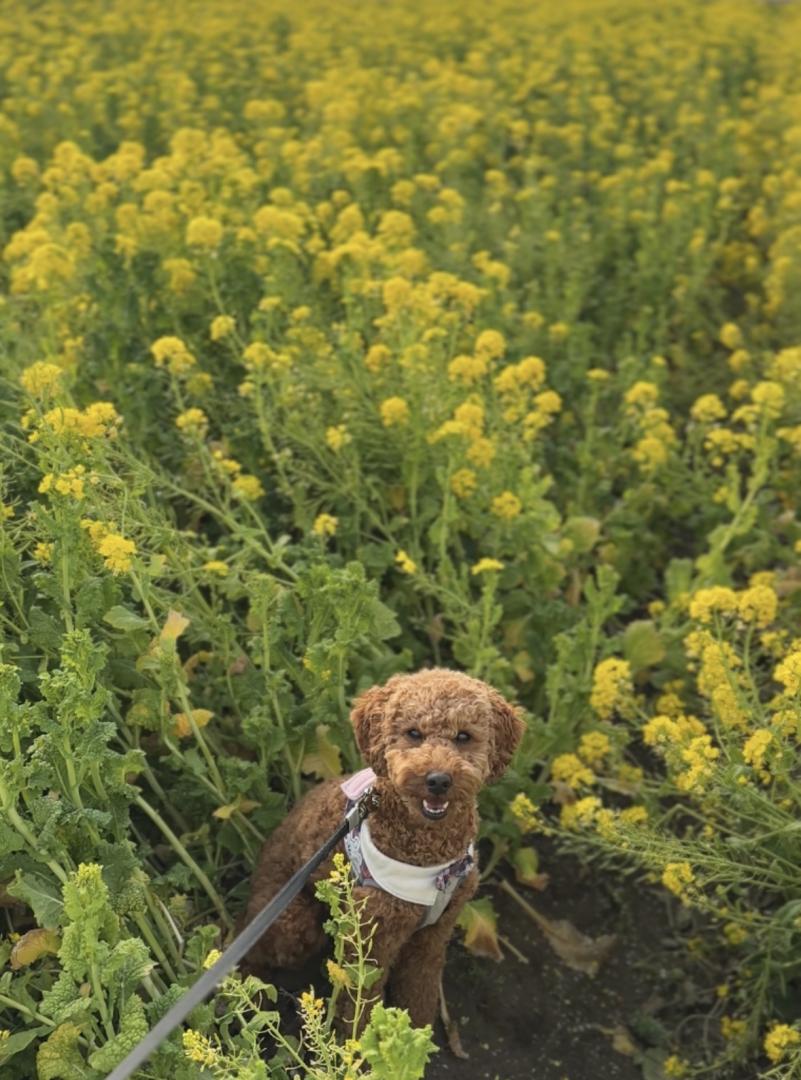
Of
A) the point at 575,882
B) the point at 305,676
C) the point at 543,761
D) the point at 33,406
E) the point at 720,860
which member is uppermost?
the point at 33,406

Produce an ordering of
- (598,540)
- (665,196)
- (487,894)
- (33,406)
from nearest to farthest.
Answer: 1. (33,406)
2. (487,894)
3. (598,540)
4. (665,196)

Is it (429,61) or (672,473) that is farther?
(429,61)

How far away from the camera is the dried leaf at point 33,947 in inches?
101

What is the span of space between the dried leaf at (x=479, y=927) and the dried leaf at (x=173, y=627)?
1160mm

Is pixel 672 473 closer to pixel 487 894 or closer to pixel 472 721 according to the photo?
pixel 487 894

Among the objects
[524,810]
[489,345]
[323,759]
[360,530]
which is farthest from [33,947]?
[489,345]

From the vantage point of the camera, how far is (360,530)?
13.8 feet

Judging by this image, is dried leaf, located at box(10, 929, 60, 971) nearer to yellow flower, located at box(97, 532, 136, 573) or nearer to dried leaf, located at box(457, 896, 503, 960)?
yellow flower, located at box(97, 532, 136, 573)

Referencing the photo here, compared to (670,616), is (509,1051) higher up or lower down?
lower down

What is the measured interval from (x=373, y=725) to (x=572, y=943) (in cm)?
150

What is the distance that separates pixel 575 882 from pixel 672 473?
5.76ft

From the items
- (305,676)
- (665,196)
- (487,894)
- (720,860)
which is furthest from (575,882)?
(665,196)

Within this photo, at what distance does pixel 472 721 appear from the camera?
8.44ft

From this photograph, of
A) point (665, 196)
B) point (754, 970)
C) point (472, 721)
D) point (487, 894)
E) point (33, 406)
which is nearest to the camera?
point (472, 721)
